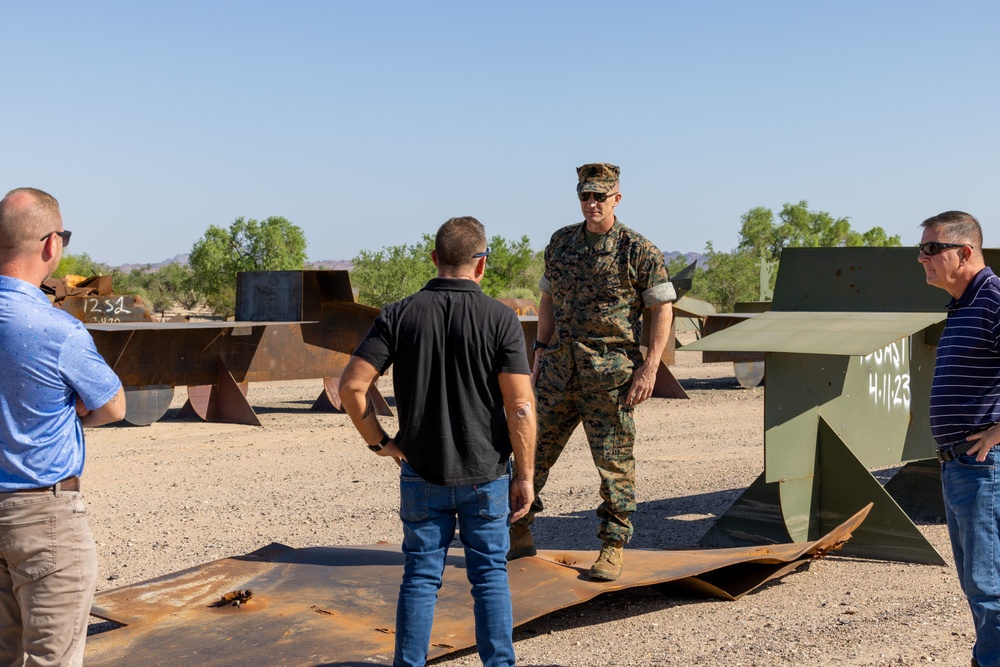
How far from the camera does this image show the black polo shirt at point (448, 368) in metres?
3.32

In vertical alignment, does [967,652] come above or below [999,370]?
below

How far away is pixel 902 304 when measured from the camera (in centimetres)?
602

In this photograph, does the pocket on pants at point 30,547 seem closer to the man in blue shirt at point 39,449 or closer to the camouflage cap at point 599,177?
the man in blue shirt at point 39,449

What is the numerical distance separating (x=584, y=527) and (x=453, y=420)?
3642 millimetres

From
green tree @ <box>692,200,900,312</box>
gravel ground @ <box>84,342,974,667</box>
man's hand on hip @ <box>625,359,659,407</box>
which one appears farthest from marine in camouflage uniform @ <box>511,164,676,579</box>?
green tree @ <box>692,200,900,312</box>

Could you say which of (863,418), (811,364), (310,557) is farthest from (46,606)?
(863,418)

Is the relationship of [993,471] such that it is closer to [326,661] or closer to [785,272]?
[326,661]

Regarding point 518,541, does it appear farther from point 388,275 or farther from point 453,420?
point 388,275

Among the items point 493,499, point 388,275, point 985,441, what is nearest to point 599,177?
point 493,499

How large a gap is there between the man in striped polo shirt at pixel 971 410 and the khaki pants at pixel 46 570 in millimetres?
2666

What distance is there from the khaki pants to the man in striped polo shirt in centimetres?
267

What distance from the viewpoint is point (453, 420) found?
11.0ft

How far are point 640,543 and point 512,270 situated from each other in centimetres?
3842

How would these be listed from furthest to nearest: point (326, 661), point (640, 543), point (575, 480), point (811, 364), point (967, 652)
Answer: point (575, 480) < point (640, 543) < point (811, 364) < point (967, 652) < point (326, 661)
